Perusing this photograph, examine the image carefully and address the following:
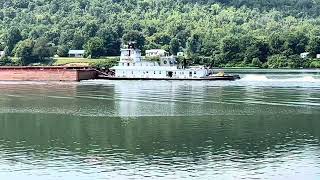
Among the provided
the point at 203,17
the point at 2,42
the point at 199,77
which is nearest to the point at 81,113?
the point at 199,77

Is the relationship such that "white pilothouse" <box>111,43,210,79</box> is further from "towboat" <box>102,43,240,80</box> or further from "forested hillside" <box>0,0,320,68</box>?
"forested hillside" <box>0,0,320,68</box>

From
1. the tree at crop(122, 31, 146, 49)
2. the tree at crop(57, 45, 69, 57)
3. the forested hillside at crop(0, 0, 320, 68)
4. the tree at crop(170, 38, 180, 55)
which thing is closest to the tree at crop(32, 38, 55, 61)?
the forested hillside at crop(0, 0, 320, 68)

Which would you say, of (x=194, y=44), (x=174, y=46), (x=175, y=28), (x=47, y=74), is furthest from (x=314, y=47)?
(x=47, y=74)

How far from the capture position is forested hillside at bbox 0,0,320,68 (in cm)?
10622

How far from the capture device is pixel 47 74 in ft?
218

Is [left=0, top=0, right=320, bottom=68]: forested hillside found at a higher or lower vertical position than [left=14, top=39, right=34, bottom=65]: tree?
higher

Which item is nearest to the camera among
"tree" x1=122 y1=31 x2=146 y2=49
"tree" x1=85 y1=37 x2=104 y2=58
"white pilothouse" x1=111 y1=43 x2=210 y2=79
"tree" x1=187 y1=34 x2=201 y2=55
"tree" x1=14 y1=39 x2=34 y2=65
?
"white pilothouse" x1=111 y1=43 x2=210 y2=79

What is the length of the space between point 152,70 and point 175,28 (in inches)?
2596

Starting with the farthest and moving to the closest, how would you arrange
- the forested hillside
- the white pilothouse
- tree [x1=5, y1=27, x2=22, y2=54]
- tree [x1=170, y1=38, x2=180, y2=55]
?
tree [x1=170, y1=38, x2=180, y2=55] < tree [x1=5, y1=27, x2=22, y2=54] < the forested hillside < the white pilothouse

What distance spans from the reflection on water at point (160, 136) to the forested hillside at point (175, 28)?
60.0m

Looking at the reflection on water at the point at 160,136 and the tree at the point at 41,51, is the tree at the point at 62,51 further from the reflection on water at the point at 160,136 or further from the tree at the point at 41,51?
the reflection on water at the point at 160,136

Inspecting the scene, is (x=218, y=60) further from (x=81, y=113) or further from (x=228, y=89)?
(x=81, y=113)

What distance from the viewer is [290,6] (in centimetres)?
16738

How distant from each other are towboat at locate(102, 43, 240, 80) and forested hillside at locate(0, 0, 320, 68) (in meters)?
35.4
